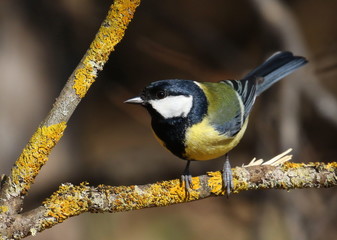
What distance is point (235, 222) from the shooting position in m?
3.99

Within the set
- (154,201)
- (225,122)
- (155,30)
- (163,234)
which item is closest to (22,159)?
(154,201)

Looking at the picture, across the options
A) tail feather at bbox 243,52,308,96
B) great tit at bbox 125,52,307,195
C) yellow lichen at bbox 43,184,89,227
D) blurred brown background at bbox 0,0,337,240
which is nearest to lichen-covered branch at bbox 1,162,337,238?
yellow lichen at bbox 43,184,89,227

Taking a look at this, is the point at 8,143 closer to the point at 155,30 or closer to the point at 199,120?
the point at 199,120

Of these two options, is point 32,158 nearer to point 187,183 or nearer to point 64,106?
point 64,106

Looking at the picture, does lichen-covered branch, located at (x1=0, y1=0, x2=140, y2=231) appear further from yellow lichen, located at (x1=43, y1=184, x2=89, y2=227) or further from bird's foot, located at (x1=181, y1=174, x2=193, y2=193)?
bird's foot, located at (x1=181, y1=174, x2=193, y2=193)

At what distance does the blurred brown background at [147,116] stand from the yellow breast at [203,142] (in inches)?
38.0

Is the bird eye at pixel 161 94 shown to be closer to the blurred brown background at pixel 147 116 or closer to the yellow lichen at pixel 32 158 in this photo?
the yellow lichen at pixel 32 158

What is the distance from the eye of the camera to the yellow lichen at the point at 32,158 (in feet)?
3.87

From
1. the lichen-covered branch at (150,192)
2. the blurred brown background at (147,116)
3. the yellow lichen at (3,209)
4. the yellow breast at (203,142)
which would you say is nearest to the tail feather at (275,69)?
the blurred brown background at (147,116)

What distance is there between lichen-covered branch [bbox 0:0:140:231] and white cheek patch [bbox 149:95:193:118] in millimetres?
595

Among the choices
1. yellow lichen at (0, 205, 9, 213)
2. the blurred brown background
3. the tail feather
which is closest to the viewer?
yellow lichen at (0, 205, 9, 213)

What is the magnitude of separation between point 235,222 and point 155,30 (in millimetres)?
1870

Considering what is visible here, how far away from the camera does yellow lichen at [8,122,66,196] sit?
1.18 m

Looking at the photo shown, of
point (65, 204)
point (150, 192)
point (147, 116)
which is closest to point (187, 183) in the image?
point (150, 192)
